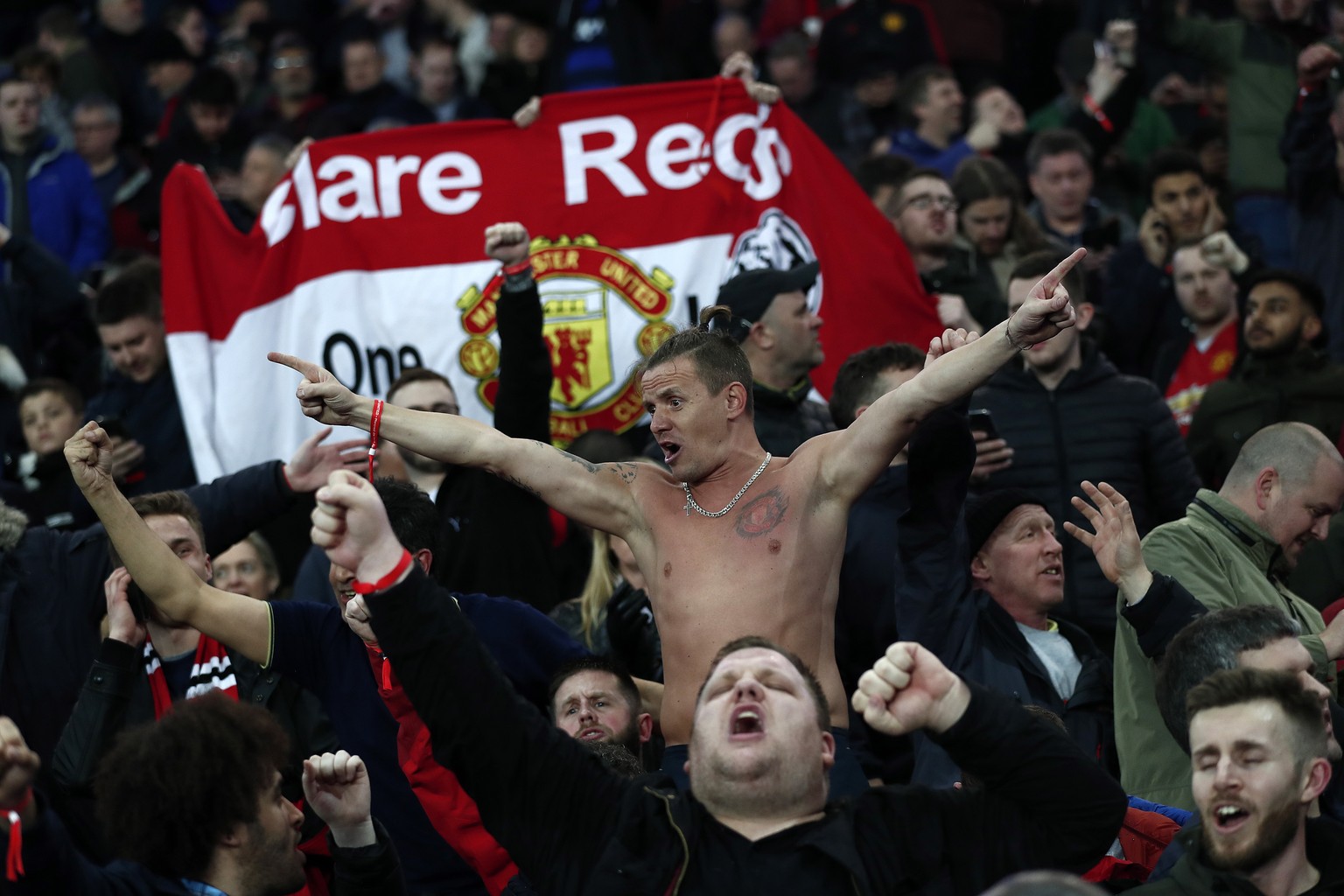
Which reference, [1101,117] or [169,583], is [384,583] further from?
[1101,117]

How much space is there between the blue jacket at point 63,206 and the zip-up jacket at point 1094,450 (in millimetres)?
7150

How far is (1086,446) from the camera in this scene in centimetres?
754

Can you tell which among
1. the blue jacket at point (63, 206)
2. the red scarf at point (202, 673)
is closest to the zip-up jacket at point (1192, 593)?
the red scarf at point (202, 673)

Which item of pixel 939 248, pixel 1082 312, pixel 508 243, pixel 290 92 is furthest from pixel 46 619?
pixel 290 92

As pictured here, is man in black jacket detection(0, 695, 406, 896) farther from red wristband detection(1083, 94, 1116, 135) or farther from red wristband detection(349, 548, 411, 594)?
red wristband detection(1083, 94, 1116, 135)

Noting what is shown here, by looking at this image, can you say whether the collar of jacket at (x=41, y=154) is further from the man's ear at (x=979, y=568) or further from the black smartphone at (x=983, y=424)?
the man's ear at (x=979, y=568)

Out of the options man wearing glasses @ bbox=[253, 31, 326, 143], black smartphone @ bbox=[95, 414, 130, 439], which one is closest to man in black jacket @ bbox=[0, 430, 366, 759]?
black smartphone @ bbox=[95, 414, 130, 439]

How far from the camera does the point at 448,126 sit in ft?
29.9

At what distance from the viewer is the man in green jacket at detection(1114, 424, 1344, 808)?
6.02 meters

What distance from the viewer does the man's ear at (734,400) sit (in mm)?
5754

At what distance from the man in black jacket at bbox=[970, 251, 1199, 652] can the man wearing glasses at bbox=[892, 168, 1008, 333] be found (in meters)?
1.58

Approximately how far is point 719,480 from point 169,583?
1.79 metres

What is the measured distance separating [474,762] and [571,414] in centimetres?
416

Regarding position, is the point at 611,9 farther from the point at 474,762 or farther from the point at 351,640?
the point at 474,762
